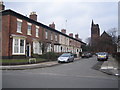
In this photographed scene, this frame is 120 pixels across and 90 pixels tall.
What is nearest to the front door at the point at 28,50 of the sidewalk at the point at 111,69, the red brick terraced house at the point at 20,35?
the red brick terraced house at the point at 20,35

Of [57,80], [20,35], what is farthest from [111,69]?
[20,35]

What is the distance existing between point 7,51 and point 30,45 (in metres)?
5.67

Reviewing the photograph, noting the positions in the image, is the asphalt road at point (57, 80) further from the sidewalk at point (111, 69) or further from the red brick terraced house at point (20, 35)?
the red brick terraced house at point (20, 35)

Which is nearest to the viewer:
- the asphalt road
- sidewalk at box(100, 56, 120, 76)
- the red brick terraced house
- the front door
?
the asphalt road

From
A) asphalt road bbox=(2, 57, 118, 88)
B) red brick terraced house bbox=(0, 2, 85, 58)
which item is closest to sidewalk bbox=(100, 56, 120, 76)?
asphalt road bbox=(2, 57, 118, 88)

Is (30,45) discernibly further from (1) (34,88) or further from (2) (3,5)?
(1) (34,88)

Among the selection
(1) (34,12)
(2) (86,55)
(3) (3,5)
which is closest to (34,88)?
(3) (3,5)

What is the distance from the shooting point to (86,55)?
138 feet

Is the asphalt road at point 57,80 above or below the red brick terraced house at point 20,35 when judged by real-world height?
below

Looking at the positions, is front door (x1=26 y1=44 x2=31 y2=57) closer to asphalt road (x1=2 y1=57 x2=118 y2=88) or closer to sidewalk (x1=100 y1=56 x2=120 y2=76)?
sidewalk (x1=100 y1=56 x2=120 y2=76)

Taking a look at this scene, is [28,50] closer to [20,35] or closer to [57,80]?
[20,35]

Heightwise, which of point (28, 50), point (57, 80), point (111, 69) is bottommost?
point (111, 69)

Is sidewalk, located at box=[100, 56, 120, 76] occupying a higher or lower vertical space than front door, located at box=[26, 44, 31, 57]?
lower

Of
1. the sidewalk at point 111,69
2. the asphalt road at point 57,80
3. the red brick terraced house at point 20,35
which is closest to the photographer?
the asphalt road at point 57,80
